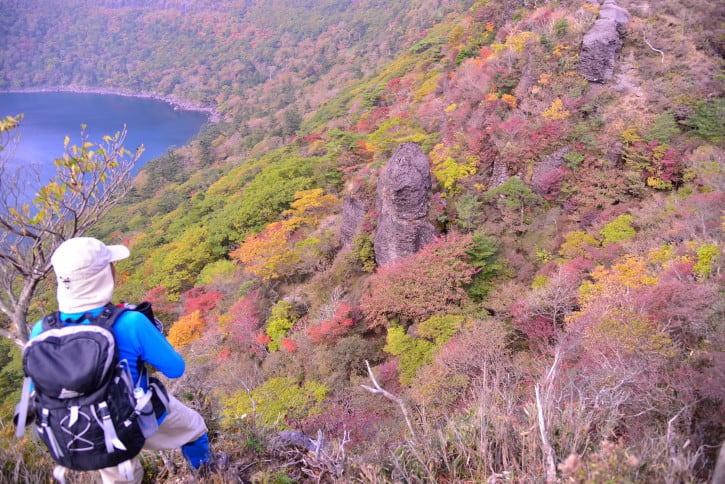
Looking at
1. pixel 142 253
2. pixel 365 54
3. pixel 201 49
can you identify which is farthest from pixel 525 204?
pixel 201 49

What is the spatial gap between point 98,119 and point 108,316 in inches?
3330

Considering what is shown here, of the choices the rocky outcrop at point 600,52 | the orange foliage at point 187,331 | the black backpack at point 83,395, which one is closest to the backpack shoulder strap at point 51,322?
the black backpack at point 83,395

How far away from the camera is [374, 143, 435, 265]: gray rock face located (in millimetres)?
10922

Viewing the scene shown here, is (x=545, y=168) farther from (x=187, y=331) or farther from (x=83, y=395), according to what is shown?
(x=187, y=331)

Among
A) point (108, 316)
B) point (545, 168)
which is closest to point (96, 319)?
point (108, 316)

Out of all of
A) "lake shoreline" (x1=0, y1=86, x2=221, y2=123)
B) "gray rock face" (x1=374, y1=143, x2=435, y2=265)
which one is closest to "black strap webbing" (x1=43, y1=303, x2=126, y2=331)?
"gray rock face" (x1=374, y1=143, x2=435, y2=265)

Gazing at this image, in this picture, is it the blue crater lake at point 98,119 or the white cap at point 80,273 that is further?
the blue crater lake at point 98,119

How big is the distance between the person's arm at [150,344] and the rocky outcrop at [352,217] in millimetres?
11485

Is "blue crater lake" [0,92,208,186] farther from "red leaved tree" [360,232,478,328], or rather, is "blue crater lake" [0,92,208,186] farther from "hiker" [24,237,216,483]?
"hiker" [24,237,216,483]

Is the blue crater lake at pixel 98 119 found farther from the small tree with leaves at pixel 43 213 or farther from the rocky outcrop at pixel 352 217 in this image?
the small tree with leaves at pixel 43 213

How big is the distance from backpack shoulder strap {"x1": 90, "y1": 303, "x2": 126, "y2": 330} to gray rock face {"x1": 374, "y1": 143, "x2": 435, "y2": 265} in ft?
30.9

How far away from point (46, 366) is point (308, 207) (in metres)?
17.1

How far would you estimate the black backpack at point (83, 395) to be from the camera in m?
1.74

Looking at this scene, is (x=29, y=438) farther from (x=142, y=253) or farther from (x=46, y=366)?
(x=142, y=253)
